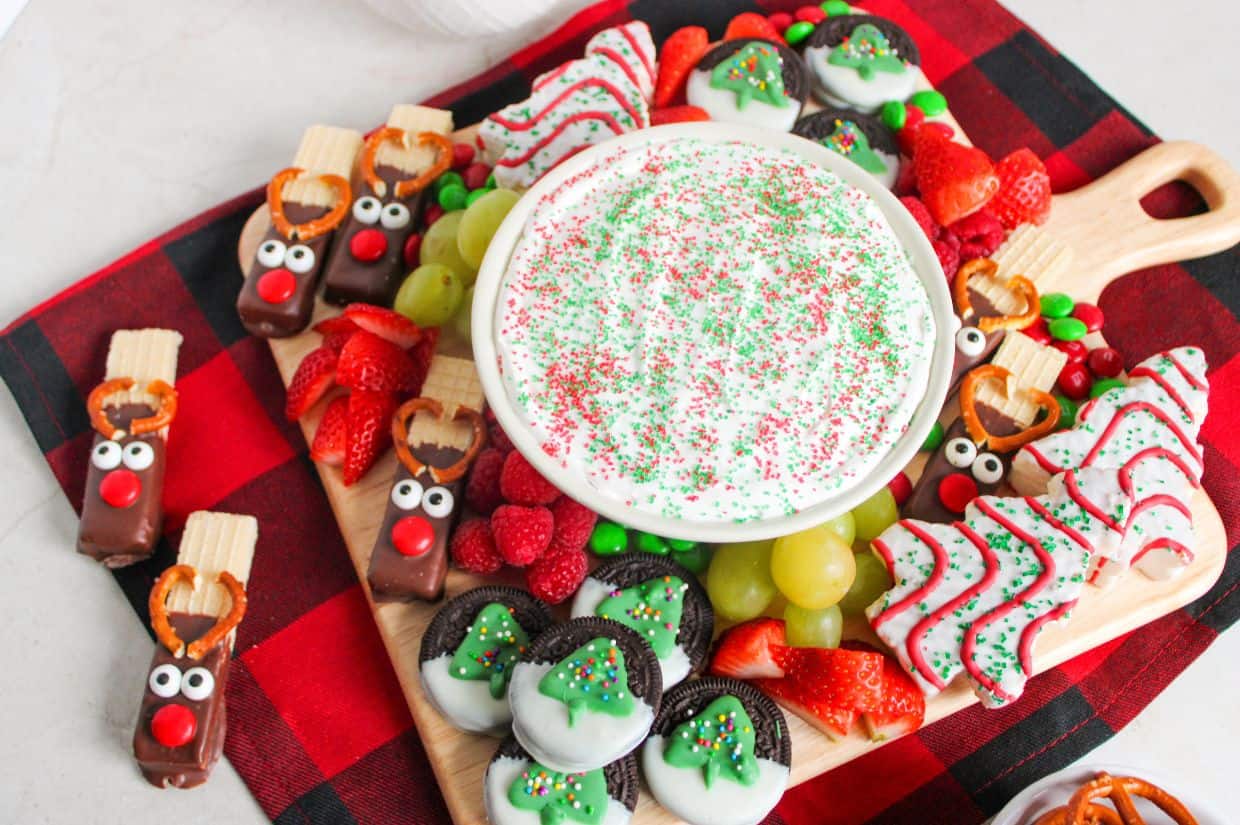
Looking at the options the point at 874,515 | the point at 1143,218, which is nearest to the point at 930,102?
the point at 1143,218

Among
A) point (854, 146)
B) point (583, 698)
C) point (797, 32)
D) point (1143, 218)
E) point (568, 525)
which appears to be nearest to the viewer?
point (583, 698)

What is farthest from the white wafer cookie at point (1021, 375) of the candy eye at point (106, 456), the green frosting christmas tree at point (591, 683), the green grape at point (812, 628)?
the candy eye at point (106, 456)

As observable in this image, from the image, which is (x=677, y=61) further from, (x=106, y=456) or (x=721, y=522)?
(x=106, y=456)

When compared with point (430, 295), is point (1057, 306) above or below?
above

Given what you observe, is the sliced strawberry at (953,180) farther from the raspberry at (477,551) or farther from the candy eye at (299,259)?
the candy eye at (299,259)

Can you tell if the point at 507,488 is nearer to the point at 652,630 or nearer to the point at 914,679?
the point at 652,630

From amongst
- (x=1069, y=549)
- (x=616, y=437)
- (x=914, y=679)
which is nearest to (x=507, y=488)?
(x=616, y=437)

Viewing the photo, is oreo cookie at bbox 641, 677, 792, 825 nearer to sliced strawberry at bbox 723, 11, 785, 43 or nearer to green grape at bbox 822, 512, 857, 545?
green grape at bbox 822, 512, 857, 545
